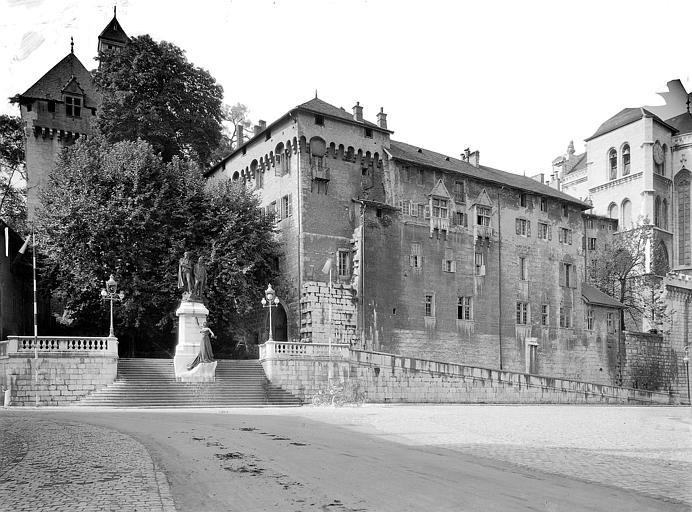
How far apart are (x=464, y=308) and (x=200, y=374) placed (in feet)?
78.1

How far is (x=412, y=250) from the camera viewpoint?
51750 millimetres

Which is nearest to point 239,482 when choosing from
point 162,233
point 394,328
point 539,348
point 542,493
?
point 542,493

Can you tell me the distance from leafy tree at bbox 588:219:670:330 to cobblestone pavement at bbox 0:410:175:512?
58.7 m

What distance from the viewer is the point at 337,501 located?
10.8m

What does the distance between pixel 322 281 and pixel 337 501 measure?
1438 inches

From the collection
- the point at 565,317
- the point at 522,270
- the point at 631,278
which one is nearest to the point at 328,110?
the point at 522,270

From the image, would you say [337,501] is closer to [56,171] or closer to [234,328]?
[234,328]

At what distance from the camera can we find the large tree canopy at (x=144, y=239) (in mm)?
40688

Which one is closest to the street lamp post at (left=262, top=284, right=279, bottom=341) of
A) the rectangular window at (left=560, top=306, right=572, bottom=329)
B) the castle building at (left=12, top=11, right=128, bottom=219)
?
the castle building at (left=12, top=11, right=128, bottom=219)

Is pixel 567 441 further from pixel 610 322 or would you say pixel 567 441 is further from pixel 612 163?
pixel 612 163

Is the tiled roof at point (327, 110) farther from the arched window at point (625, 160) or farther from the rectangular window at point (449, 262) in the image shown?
the arched window at point (625, 160)

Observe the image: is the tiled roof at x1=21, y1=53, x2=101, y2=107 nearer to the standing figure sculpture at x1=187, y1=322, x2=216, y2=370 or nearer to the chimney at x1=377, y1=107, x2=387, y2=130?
the chimney at x1=377, y1=107, x2=387, y2=130

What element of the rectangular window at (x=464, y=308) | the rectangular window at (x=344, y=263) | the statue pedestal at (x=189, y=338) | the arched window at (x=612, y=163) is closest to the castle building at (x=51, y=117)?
the rectangular window at (x=344, y=263)

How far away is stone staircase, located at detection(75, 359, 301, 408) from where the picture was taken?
3394 cm
